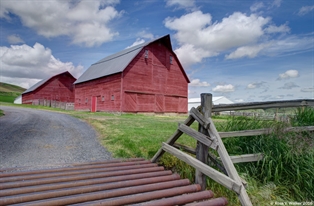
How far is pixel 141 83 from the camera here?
84.1 feet

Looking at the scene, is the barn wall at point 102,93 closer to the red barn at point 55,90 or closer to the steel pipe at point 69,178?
the red barn at point 55,90

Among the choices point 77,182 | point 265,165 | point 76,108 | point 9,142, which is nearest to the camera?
point 77,182

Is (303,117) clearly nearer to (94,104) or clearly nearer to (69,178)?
(69,178)

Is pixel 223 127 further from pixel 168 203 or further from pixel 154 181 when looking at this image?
pixel 168 203

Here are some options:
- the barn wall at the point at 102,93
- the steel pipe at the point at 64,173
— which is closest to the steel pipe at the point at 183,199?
the steel pipe at the point at 64,173

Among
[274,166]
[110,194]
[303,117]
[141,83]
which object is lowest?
[110,194]

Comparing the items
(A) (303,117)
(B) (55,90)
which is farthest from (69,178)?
(B) (55,90)

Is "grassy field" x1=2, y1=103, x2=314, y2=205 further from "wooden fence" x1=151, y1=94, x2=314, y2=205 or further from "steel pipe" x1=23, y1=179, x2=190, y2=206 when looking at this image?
"steel pipe" x1=23, y1=179, x2=190, y2=206

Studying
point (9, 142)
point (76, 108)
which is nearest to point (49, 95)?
point (76, 108)

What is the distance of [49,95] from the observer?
138 ft

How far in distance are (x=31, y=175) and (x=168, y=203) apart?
2727mm

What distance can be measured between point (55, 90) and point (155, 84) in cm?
2419

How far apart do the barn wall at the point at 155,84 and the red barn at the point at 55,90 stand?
73.9 ft

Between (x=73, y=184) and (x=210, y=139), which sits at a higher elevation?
(x=210, y=139)
